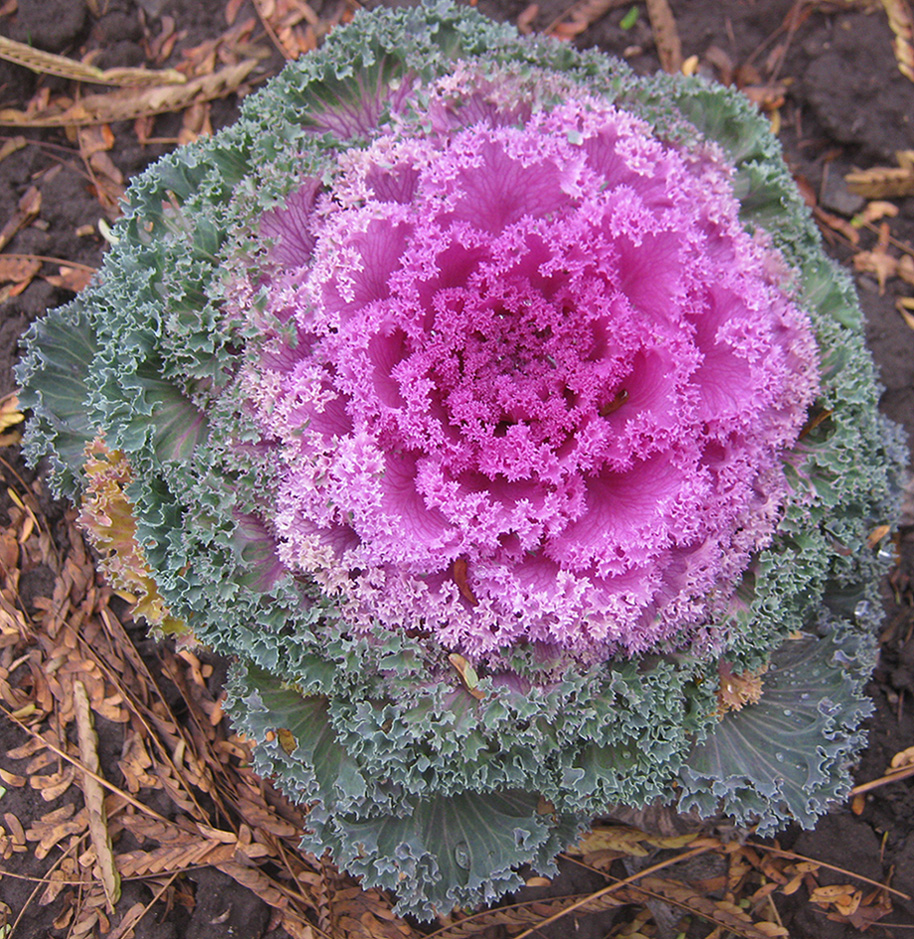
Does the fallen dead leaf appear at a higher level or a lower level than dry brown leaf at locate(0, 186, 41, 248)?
higher

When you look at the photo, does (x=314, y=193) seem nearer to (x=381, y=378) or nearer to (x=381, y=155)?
(x=381, y=155)

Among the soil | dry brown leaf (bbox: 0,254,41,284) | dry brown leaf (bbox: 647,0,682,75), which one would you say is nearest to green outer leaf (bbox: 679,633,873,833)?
the soil

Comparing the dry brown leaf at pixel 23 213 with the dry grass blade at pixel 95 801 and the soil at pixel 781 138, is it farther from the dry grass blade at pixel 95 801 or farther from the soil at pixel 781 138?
the dry grass blade at pixel 95 801

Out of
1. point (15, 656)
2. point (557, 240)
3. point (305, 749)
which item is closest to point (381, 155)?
point (557, 240)

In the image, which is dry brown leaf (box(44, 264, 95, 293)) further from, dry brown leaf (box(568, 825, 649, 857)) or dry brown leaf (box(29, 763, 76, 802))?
dry brown leaf (box(568, 825, 649, 857))

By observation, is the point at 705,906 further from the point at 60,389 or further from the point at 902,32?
the point at 902,32

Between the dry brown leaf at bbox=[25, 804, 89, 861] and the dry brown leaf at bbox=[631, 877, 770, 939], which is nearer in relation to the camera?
the dry brown leaf at bbox=[25, 804, 89, 861]
